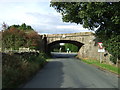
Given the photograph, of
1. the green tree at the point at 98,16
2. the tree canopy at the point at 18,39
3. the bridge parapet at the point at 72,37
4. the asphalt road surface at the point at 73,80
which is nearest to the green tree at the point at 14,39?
the tree canopy at the point at 18,39

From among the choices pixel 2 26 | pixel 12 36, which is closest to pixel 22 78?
pixel 12 36

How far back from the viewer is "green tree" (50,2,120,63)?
17.7 m

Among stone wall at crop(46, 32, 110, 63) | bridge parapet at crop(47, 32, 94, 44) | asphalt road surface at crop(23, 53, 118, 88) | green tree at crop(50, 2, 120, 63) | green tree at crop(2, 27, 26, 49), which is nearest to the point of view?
asphalt road surface at crop(23, 53, 118, 88)

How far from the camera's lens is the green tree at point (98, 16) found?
1767cm

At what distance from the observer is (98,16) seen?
1839cm

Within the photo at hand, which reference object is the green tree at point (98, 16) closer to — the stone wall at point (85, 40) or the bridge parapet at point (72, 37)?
the stone wall at point (85, 40)

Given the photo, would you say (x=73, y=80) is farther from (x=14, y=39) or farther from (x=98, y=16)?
(x=14, y=39)

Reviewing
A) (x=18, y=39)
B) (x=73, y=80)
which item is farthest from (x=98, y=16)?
(x=18, y=39)

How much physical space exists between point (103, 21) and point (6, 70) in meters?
15.2

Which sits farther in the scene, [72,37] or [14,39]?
[72,37]

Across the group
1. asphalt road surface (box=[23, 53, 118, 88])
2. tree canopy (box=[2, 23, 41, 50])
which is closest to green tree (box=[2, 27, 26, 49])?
tree canopy (box=[2, 23, 41, 50])

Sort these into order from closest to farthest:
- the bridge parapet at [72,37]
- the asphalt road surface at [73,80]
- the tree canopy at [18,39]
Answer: the asphalt road surface at [73,80] → the tree canopy at [18,39] → the bridge parapet at [72,37]

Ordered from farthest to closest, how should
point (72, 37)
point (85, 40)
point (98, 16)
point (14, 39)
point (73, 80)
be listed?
point (72, 37), point (85, 40), point (14, 39), point (98, 16), point (73, 80)

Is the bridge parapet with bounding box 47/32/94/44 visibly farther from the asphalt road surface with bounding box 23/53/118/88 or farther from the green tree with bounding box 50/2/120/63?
the asphalt road surface with bounding box 23/53/118/88
